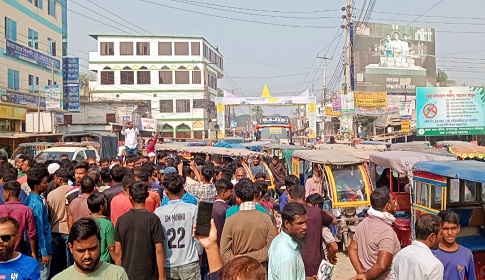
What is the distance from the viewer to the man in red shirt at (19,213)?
5527 millimetres

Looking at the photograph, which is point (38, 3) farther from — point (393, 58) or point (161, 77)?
point (393, 58)

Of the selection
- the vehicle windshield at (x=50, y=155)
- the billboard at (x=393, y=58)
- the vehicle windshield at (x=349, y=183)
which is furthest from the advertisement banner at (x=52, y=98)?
the billboard at (x=393, y=58)

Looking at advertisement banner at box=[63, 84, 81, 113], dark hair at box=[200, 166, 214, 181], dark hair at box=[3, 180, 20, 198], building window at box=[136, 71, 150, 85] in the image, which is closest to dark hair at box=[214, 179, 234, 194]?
dark hair at box=[200, 166, 214, 181]

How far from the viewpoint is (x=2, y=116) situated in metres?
28.4

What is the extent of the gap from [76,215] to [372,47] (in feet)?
183

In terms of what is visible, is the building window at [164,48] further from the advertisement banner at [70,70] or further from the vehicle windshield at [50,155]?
the vehicle windshield at [50,155]

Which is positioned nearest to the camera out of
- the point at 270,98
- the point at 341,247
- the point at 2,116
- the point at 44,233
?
the point at 44,233

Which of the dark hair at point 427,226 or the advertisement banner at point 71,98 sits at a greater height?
the advertisement banner at point 71,98

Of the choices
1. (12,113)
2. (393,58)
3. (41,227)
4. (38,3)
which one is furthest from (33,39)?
(393,58)

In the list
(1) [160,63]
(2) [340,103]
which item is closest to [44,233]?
(2) [340,103]

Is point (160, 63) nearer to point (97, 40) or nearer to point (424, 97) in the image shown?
point (97, 40)

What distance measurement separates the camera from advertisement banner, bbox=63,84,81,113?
3819 centimetres

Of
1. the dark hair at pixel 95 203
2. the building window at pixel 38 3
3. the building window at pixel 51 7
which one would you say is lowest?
the dark hair at pixel 95 203

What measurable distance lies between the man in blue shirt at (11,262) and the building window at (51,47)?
1447 inches
